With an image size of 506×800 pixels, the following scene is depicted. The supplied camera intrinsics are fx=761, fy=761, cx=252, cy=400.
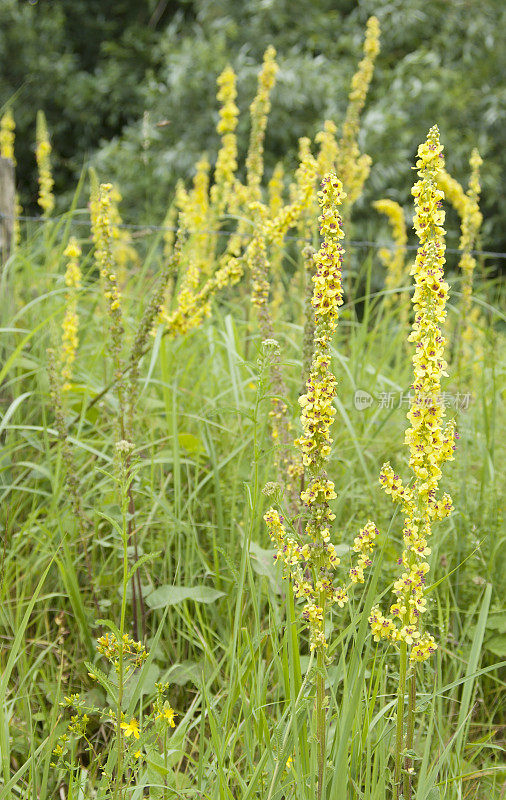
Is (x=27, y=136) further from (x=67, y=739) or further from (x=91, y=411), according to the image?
(x=67, y=739)

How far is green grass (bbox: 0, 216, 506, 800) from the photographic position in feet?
5.15

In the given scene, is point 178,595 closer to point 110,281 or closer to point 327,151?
point 110,281

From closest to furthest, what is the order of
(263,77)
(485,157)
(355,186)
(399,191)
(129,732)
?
(129,732), (263,77), (355,186), (399,191), (485,157)

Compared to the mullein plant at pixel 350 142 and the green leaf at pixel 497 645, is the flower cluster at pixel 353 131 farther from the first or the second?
the green leaf at pixel 497 645

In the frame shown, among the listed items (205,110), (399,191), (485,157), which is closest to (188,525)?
(399,191)

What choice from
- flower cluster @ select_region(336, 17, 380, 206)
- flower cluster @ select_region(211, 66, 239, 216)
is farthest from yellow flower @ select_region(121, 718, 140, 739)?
flower cluster @ select_region(211, 66, 239, 216)

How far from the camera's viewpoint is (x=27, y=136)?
11.9 metres

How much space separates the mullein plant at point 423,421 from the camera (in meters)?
A: 1.39

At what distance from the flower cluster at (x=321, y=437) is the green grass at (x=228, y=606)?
6 cm

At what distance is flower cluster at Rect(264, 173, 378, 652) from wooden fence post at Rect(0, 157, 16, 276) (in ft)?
8.08

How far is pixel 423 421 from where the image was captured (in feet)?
4.58

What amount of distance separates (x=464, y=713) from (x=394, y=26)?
8.93 metres

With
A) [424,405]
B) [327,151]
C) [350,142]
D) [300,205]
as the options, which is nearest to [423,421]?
[424,405]

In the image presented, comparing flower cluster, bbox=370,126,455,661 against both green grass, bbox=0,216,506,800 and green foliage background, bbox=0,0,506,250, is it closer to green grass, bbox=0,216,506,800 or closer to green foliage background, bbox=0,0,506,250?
green grass, bbox=0,216,506,800
